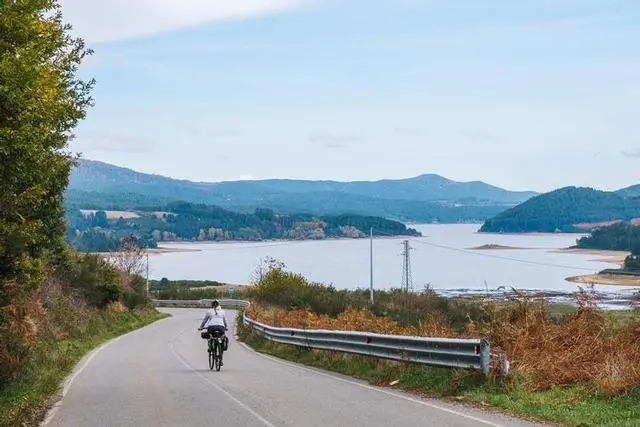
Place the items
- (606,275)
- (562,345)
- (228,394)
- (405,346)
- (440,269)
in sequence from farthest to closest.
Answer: (440,269) → (606,275) → (405,346) → (228,394) → (562,345)

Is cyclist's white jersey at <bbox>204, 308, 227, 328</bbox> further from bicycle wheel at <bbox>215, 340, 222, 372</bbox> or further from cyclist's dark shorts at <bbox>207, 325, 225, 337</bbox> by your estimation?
bicycle wheel at <bbox>215, 340, 222, 372</bbox>

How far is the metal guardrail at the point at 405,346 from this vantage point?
45.4ft

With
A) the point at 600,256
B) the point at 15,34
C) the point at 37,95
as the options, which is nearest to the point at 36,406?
the point at 37,95

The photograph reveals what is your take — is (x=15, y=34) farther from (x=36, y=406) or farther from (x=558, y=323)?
(x=558, y=323)

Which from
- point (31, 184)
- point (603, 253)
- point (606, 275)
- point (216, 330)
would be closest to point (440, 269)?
point (603, 253)

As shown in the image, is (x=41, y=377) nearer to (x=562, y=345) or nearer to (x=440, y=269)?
(x=562, y=345)

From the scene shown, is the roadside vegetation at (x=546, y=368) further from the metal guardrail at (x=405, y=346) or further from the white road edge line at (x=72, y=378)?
the white road edge line at (x=72, y=378)

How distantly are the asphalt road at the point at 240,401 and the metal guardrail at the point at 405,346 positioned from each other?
3.00 feet

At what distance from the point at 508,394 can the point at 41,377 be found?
421 inches

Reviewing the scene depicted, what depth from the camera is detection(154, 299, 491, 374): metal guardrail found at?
1384 centimetres

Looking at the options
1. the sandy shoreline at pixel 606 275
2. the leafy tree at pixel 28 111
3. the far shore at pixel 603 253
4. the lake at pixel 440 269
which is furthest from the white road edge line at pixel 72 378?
the far shore at pixel 603 253

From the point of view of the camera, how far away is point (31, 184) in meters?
16.4

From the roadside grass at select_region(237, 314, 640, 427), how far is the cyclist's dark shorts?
3602 millimetres

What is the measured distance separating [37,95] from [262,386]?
6613mm
